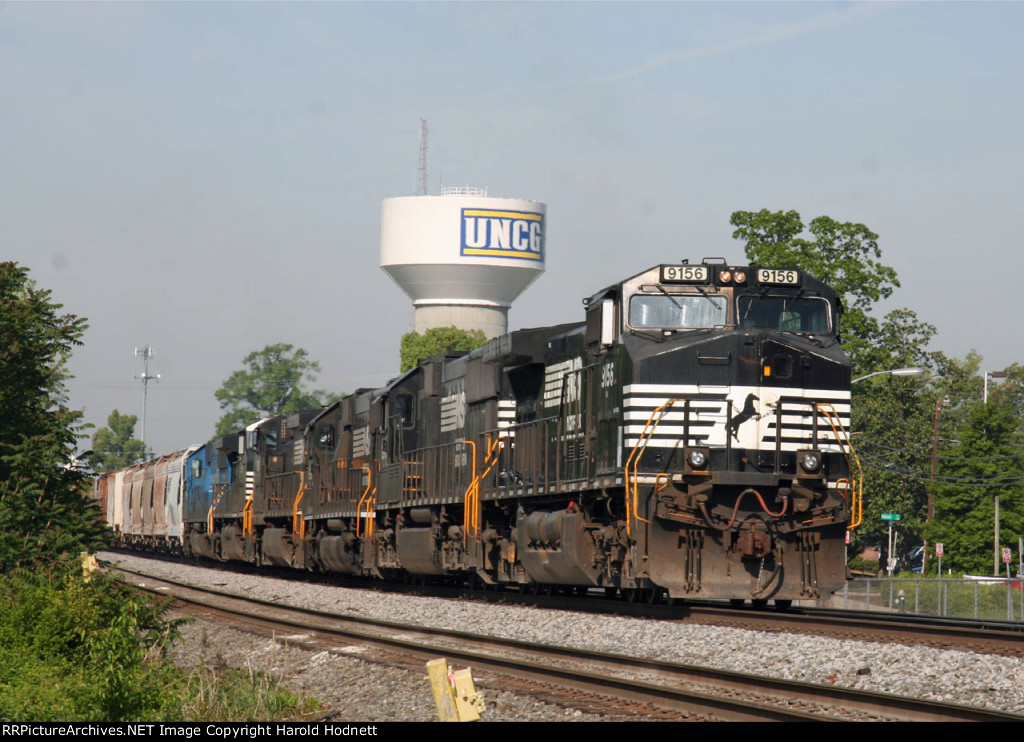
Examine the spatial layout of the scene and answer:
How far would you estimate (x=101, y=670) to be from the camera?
11.5m

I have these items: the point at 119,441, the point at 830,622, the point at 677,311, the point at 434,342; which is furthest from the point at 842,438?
the point at 119,441

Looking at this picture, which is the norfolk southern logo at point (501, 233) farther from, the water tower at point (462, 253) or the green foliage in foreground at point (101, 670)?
the green foliage in foreground at point (101, 670)

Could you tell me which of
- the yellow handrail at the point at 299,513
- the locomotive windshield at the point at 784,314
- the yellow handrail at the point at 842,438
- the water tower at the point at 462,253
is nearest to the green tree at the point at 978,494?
the yellow handrail at the point at 299,513

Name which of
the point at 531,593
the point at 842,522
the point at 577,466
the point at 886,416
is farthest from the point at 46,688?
the point at 886,416

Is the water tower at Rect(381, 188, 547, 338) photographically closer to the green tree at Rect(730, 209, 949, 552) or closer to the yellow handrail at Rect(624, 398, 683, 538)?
the green tree at Rect(730, 209, 949, 552)

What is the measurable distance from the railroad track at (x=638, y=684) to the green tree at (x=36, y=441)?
8.16 metres

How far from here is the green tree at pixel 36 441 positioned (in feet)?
72.5

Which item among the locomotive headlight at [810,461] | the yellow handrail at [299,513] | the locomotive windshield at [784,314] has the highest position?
the locomotive windshield at [784,314]

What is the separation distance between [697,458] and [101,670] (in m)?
7.18

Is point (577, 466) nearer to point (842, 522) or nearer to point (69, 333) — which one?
point (842, 522)

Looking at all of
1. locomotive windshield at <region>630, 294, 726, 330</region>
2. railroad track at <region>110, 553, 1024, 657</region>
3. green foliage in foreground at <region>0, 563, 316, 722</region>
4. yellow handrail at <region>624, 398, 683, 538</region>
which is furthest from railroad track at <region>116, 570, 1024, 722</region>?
locomotive windshield at <region>630, 294, 726, 330</region>

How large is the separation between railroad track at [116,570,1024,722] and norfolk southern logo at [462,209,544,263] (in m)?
99.2

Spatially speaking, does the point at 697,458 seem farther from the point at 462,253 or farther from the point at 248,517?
the point at 462,253
